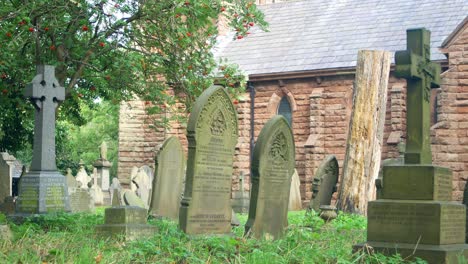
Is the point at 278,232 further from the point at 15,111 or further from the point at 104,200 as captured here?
the point at 104,200

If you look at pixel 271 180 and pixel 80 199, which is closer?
pixel 271 180

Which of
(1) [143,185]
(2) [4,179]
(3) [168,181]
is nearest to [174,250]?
(3) [168,181]

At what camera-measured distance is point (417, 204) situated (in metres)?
9.29

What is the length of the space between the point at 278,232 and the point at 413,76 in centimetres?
349

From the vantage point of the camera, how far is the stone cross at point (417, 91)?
381 inches

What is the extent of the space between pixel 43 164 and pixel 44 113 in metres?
0.91

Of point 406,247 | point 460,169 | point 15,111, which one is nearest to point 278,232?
point 406,247

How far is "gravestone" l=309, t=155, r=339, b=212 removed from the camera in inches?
725

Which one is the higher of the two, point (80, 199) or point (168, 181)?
point (168, 181)

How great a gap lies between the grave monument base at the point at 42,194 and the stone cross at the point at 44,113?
0.71 ft

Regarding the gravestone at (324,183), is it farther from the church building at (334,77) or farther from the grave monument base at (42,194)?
the church building at (334,77)

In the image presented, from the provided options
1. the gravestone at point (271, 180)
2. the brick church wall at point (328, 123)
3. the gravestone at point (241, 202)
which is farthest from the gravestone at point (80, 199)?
the gravestone at point (271, 180)

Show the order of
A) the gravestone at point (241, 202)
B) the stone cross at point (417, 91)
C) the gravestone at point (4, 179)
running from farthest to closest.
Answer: the gravestone at point (241, 202) < the gravestone at point (4, 179) < the stone cross at point (417, 91)

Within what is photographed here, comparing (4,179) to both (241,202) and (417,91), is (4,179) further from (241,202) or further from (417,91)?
(417,91)
